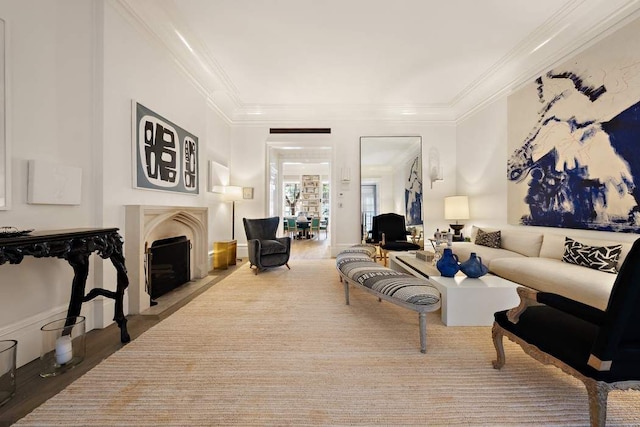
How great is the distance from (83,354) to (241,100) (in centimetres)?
476

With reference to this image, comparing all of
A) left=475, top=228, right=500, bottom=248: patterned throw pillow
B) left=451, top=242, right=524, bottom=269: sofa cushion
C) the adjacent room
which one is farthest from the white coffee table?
left=475, top=228, right=500, bottom=248: patterned throw pillow

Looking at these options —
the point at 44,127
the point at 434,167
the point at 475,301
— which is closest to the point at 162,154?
the point at 44,127

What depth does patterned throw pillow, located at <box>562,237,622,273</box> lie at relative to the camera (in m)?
2.53

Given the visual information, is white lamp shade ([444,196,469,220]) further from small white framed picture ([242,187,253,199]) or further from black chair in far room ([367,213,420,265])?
small white framed picture ([242,187,253,199])

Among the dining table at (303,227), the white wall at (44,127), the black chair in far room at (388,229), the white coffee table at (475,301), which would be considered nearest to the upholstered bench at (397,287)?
the white coffee table at (475,301)

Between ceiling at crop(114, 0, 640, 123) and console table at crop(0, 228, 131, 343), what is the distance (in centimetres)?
227

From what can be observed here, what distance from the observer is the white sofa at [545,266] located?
89.1 inches

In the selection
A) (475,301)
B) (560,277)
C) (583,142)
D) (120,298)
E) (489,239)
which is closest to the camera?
(120,298)

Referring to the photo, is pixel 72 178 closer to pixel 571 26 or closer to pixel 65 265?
pixel 65 265

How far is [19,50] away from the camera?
5.79ft

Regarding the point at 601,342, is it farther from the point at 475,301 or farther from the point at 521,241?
the point at 521,241

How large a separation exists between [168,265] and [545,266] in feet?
14.3

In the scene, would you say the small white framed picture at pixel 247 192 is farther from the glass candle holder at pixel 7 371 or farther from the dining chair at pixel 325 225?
the dining chair at pixel 325 225

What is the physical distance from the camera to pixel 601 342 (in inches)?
44.9
